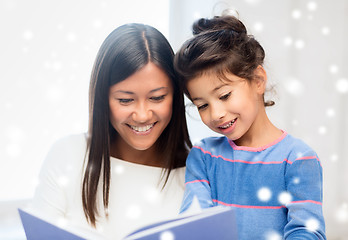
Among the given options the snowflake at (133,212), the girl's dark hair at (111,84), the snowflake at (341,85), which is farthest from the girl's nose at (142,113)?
the snowflake at (341,85)

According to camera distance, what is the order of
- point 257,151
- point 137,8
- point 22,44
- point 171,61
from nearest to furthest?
point 257,151 → point 171,61 → point 22,44 → point 137,8

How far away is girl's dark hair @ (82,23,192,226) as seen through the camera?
1.20 metres

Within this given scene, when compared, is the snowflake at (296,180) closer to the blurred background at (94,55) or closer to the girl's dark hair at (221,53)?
the girl's dark hair at (221,53)

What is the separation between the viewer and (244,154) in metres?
1.16

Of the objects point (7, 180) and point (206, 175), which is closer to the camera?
point (206, 175)

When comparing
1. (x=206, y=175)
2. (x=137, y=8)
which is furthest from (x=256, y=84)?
(x=137, y=8)

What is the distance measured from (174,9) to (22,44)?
710mm

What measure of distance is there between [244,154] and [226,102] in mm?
173

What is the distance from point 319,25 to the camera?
6.31ft

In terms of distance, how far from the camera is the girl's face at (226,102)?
1105 millimetres

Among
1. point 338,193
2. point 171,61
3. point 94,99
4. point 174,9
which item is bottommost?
point 338,193

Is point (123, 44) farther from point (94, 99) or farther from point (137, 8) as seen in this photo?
point (137, 8)

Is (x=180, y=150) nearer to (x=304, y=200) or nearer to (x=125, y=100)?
(x=125, y=100)

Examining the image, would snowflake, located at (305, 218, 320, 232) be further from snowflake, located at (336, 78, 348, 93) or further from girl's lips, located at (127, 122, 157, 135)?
snowflake, located at (336, 78, 348, 93)
